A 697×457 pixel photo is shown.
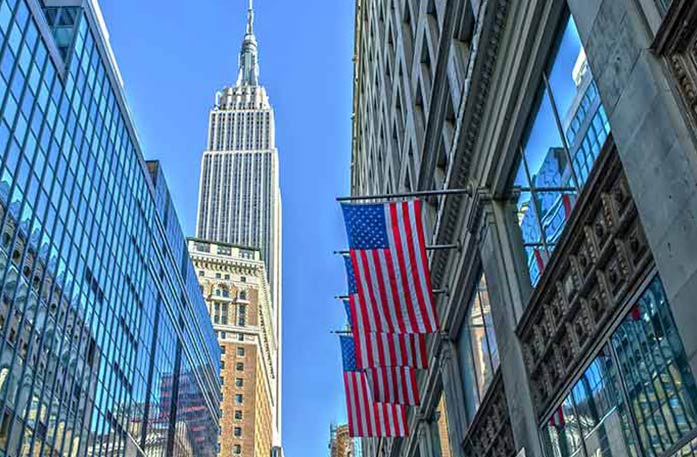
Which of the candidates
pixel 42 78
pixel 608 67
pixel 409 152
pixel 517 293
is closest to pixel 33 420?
pixel 42 78

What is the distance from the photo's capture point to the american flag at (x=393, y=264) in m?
16.2

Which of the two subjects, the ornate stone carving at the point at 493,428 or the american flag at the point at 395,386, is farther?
the american flag at the point at 395,386

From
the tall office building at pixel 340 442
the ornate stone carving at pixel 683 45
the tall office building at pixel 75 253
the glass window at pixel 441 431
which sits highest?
the tall office building at pixel 340 442

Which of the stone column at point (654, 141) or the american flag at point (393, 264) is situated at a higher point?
the american flag at point (393, 264)

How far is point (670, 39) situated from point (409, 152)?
19042mm

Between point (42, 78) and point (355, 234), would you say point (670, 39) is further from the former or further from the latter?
point (42, 78)

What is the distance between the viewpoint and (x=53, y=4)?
40375 millimetres

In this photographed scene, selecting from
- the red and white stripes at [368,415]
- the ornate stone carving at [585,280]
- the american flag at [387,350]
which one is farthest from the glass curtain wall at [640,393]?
the red and white stripes at [368,415]

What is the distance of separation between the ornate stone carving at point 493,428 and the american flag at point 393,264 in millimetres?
2211

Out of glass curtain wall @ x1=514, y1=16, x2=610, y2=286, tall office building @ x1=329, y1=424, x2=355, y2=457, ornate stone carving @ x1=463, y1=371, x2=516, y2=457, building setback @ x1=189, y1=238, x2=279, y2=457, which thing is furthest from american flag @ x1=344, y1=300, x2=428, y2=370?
tall office building @ x1=329, y1=424, x2=355, y2=457

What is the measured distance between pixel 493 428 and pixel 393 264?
4.74 m

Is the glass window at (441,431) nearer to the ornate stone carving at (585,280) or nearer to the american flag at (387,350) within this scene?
the american flag at (387,350)

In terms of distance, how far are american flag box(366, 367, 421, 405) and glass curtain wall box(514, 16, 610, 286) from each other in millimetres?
7066

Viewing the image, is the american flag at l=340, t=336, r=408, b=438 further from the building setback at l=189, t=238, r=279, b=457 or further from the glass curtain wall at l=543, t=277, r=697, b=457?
the building setback at l=189, t=238, r=279, b=457
